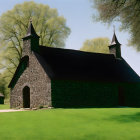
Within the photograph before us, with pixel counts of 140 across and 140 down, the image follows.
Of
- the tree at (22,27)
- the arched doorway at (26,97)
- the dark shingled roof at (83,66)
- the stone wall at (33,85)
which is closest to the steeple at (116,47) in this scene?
the dark shingled roof at (83,66)

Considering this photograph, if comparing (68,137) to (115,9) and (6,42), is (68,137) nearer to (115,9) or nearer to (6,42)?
(115,9)

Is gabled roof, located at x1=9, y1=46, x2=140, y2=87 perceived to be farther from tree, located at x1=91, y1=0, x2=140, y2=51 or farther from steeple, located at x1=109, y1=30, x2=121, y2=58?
tree, located at x1=91, y1=0, x2=140, y2=51

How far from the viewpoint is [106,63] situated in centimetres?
3262

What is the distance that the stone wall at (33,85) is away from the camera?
2564 cm

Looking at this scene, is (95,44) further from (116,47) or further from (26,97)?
(26,97)

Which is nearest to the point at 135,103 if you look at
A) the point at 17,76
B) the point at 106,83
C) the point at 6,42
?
the point at 106,83

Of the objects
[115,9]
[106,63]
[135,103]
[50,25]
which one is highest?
[50,25]

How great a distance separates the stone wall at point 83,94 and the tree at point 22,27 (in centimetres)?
1426

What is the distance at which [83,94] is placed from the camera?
27125 mm

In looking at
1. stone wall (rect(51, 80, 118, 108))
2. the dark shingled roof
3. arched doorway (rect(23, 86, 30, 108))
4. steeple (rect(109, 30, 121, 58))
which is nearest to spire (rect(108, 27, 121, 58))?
steeple (rect(109, 30, 121, 58))

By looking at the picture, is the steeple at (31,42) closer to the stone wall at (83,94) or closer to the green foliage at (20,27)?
the stone wall at (83,94)

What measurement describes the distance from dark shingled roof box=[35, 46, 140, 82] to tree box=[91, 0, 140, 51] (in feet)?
28.0

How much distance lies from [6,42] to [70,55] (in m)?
12.9

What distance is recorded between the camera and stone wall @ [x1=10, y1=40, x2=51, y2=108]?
25641mm
